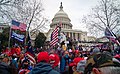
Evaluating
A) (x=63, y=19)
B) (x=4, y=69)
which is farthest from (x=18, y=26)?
(x=63, y=19)

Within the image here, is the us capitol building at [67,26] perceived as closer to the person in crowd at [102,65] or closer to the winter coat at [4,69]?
the winter coat at [4,69]

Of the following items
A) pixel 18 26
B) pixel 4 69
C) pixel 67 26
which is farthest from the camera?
pixel 67 26

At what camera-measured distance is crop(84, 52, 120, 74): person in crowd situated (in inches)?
55.8

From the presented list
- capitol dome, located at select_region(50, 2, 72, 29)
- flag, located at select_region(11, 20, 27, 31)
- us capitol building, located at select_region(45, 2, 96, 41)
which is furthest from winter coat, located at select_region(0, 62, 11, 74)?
capitol dome, located at select_region(50, 2, 72, 29)

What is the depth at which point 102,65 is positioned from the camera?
4.72 ft

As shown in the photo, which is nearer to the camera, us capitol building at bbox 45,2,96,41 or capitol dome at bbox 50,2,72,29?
us capitol building at bbox 45,2,96,41

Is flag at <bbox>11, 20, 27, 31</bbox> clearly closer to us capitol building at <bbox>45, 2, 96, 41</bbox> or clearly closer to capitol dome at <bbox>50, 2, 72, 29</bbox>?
us capitol building at <bbox>45, 2, 96, 41</bbox>

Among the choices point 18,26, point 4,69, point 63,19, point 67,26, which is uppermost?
point 63,19

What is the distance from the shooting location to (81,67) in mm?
2875

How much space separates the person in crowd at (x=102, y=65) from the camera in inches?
55.8

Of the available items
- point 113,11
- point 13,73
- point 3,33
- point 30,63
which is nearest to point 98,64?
point 13,73

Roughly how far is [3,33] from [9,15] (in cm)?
2061

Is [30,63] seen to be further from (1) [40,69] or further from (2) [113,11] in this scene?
(2) [113,11]

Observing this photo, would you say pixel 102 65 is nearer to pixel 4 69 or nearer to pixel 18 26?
pixel 4 69
